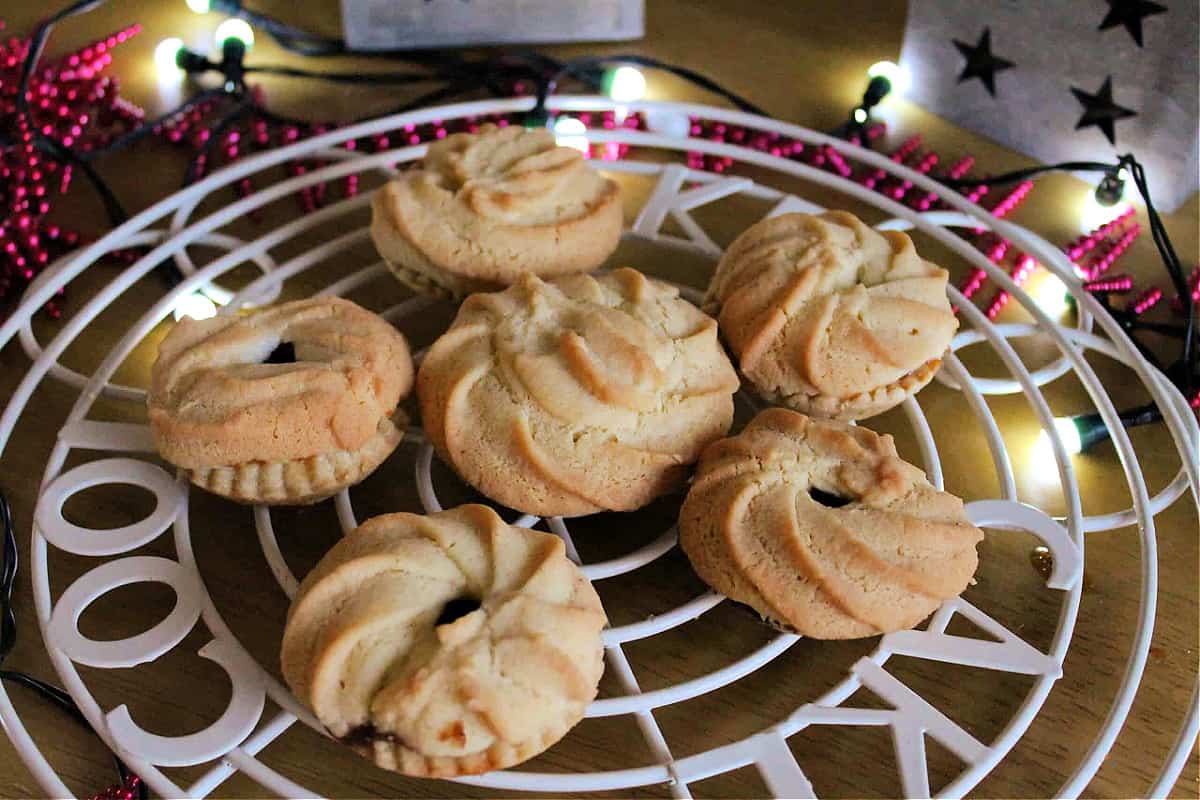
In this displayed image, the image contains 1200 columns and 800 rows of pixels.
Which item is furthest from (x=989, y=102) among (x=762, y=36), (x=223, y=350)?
(x=223, y=350)

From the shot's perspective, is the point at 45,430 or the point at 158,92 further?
the point at 158,92

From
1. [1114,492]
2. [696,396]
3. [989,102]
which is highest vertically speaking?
[989,102]

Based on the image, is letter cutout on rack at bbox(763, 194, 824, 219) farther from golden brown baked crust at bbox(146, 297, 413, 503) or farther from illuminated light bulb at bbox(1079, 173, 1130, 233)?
golden brown baked crust at bbox(146, 297, 413, 503)

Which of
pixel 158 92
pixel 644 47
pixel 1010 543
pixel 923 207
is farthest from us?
pixel 644 47

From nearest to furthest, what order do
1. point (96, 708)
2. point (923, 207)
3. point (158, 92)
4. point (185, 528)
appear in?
point (96, 708)
point (185, 528)
point (923, 207)
point (158, 92)

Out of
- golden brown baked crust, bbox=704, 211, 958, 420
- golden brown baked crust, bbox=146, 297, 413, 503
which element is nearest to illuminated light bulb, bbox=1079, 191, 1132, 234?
golden brown baked crust, bbox=704, 211, 958, 420

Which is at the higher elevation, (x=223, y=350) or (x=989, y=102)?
(x=989, y=102)

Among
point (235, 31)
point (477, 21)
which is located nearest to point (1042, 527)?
point (477, 21)

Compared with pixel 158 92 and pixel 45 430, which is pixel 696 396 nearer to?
pixel 45 430
